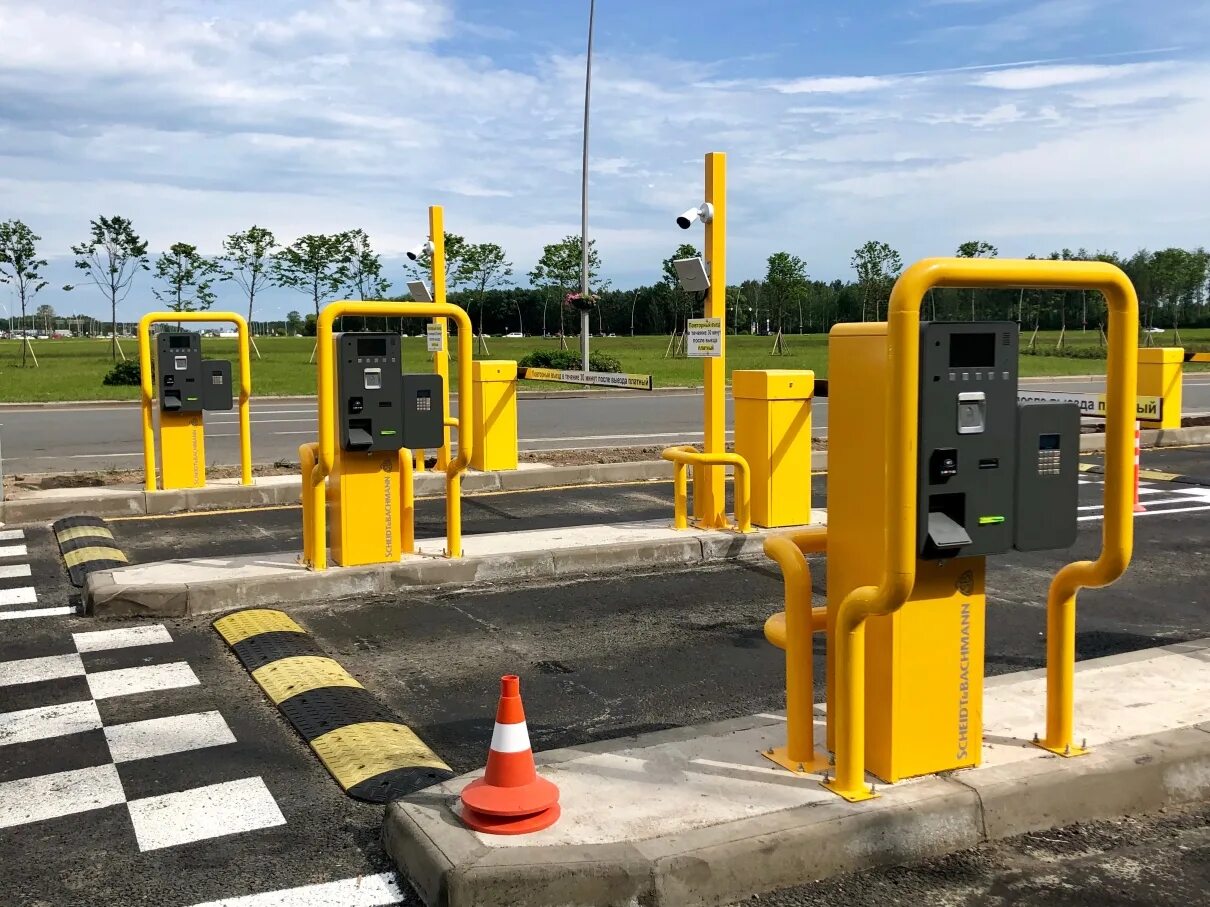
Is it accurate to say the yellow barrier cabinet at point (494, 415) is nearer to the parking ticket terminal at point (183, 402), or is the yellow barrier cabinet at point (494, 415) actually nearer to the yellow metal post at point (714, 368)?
the parking ticket terminal at point (183, 402)

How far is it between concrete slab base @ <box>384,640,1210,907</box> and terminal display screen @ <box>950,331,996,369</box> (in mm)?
1465

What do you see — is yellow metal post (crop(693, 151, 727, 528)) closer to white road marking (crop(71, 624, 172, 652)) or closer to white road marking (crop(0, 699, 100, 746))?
white road marking (crop(71, 624, 172, 652))

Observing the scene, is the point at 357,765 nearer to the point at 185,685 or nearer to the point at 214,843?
the point at 214,843

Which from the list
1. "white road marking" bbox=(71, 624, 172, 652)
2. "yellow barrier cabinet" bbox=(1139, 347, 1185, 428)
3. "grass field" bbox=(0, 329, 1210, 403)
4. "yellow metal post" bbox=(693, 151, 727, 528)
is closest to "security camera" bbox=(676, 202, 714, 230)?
"yellow metal post" bbox=(693, 151, 727, 528)

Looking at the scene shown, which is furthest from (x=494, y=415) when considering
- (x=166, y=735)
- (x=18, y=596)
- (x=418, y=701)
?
(x=166, y=735)

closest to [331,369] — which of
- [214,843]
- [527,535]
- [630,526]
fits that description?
[527,535]

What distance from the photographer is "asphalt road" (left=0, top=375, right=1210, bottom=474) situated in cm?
1502

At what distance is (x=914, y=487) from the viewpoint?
11.8 feet

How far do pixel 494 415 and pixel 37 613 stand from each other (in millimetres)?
6420

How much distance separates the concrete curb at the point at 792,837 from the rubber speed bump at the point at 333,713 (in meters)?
0.46

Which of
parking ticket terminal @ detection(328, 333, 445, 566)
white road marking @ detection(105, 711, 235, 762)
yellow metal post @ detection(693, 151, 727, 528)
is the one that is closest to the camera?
white road marking @ detection(105, 711, 235, 762)

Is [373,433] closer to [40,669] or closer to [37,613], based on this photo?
[37,613]

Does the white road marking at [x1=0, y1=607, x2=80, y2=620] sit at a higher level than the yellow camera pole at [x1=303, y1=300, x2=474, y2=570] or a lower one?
lower

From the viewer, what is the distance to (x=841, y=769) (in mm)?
3943
